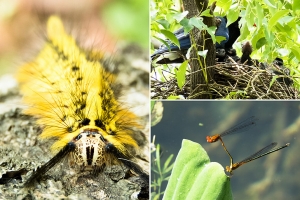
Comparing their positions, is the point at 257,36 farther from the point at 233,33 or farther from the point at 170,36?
the point at 170,36

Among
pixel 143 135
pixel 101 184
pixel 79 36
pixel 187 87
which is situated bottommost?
pixel 101 184

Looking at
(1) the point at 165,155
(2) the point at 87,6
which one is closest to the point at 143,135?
(1) the point at 165,155

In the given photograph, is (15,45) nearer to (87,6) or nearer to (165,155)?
(87,6)

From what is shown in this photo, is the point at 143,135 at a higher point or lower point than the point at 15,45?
lower

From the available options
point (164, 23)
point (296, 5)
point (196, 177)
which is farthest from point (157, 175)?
point (296, 5)

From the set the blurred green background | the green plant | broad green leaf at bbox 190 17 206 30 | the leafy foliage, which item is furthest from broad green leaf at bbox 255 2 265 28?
the green plant

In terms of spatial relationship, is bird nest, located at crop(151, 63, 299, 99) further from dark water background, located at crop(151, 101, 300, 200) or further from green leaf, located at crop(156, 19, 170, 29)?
green leaf, located at crop(156, 19, 170, 29)

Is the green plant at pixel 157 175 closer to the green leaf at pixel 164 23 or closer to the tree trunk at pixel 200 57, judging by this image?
the tree trunk at pixel 200 57
